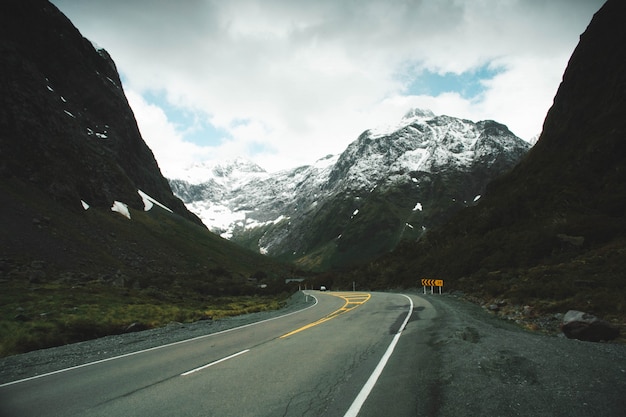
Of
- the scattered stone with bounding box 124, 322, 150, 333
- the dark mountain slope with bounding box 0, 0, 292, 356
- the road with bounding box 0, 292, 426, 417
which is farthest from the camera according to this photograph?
the dark mountain slope with bounding box 0, 0, 292, 356

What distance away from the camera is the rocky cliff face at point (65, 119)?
8419 cm

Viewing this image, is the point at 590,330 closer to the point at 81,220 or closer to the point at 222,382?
the point at 222,382

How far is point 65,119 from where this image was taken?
108m

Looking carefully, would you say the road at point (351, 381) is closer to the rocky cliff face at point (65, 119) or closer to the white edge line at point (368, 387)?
the white edge line at point (368, 387)

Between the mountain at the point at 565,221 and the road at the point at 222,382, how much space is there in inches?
448

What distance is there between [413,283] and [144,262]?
6294cm

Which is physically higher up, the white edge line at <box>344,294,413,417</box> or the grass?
the white edge line at <box>344,294,413,417</box>

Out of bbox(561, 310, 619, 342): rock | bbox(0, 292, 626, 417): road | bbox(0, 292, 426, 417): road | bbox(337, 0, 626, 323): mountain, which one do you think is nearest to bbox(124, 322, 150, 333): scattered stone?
bbox(0, 292, 626, 417): road

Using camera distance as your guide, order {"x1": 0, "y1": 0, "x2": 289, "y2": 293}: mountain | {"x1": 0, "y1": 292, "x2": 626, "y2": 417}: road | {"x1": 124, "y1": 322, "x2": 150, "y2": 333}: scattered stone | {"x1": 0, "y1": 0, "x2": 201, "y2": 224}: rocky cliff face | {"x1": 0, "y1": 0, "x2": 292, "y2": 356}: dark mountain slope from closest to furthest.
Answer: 1. {"x1": 0, "y1": 292, "x2": 626, "y2": 417}: road
2. {"x1": 124, "y1": 322, "x2": 150, "y2": 333}: scattered stone
3. {"x1": 0, "y1": 0, "x2": 292, "y2": 356}: dark mountain slope
4. {"x1": 0, "y1": 0, "x2": 289, "y2": 293}: mountain
5. {"x1": 0, "y1": 0, "x2": 201, "y2": 224}: rocky cliff face

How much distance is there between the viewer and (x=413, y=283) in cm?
5300

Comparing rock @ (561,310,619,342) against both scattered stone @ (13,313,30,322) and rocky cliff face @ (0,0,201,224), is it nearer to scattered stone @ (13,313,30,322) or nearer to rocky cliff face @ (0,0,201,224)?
scattered stone @ (13,313,30,322)

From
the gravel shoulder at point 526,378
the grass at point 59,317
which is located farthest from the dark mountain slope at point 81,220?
the gravel shoulder at point 526,378

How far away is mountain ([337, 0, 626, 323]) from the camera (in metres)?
20.0

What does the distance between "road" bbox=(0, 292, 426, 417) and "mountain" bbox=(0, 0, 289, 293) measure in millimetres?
38568
